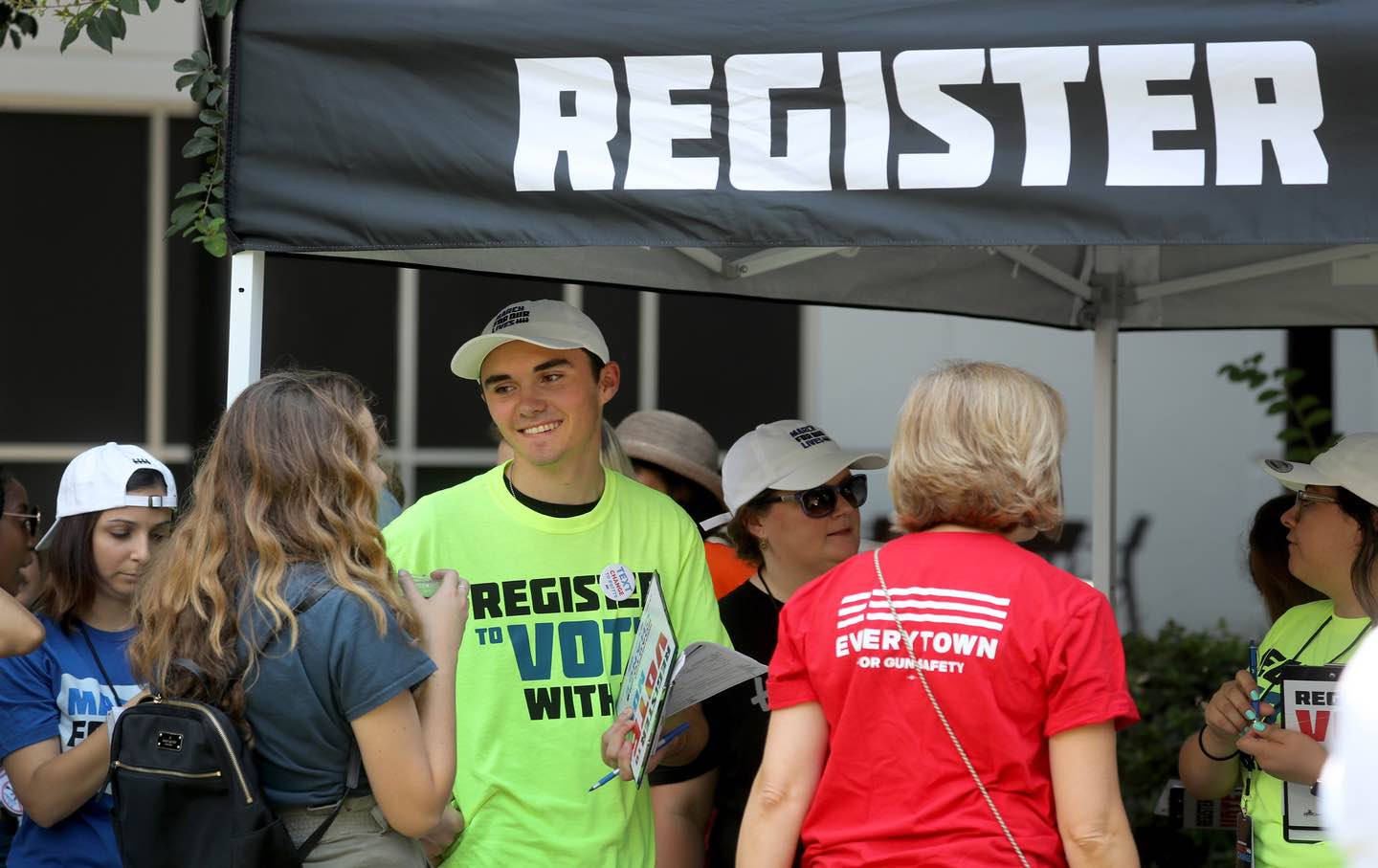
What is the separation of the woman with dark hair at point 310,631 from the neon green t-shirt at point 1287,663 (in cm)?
175

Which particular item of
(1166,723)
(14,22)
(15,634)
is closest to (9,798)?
(15,634)

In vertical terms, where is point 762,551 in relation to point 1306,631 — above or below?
above

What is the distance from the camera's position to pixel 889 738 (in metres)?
2.35

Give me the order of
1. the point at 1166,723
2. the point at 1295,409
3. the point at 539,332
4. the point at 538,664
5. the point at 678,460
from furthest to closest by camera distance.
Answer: the point at 1295,409, the point at 1166,723, the point at 678,460, the point at 539,332, the point at 538,664

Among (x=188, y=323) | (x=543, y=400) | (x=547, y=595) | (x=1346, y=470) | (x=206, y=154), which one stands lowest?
(x=547, y=595)

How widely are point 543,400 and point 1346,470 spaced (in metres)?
1.71

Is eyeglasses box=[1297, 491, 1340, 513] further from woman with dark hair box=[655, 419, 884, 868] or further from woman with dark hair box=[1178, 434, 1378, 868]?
woman with dark hair box=[655, 419, 884, 868]

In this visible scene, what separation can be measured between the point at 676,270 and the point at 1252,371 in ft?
10.2

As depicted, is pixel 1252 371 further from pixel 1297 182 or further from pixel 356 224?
pixel 356 224

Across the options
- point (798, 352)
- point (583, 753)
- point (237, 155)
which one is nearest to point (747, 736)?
point (583, 753)

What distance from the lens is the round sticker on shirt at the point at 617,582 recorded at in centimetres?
304

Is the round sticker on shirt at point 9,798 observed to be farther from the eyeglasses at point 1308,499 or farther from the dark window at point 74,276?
the dark window at point 74,276

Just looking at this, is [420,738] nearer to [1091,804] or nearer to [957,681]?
[957,681]

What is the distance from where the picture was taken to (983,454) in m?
2.40
